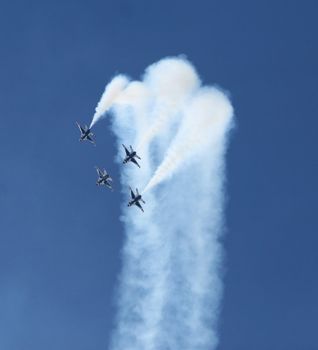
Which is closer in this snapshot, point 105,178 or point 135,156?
point 135,156

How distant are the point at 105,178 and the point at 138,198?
11.4 meters

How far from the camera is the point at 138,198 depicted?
131250 millimetres

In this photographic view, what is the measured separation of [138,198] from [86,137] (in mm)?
14979

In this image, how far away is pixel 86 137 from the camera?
13700cm

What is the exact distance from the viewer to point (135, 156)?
5182 inches

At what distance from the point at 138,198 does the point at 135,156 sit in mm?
6996

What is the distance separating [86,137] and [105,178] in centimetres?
844

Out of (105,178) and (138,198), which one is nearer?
(138,198)

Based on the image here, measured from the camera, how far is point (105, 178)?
140 meters

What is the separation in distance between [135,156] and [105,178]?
11014 millimetres
